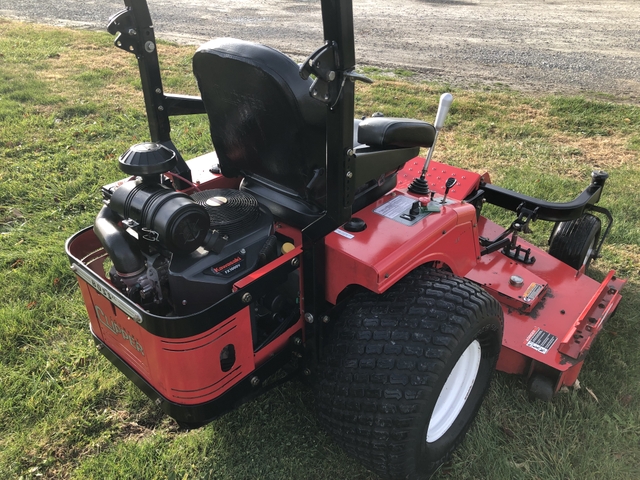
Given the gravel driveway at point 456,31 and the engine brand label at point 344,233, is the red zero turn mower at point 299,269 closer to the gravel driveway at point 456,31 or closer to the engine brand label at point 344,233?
the engine brand label at point 344,233

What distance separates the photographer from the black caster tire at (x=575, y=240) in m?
3.03

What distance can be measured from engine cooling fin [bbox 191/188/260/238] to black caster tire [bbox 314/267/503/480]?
0.51 meters

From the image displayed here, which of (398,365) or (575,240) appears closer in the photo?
(398,365)

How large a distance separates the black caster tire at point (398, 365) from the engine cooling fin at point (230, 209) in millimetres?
509

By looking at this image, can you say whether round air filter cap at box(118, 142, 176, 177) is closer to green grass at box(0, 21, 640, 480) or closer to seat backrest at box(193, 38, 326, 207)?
seat backrest at box(193, 38, 326, 207)

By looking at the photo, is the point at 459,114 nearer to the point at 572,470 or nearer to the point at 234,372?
the point at 572,470

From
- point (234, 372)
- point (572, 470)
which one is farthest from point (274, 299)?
point (572, 470)

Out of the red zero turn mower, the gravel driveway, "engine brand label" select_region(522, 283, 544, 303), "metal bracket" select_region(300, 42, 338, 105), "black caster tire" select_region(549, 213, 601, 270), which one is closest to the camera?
"metal bracket" select_region(300, 42, 338, 105)

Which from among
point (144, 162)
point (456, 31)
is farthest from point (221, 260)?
point (456, 31)

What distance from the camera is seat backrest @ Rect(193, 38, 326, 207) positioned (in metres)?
1.69

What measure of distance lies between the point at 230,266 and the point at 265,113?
0.55 meters

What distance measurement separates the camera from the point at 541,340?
245 centimetres

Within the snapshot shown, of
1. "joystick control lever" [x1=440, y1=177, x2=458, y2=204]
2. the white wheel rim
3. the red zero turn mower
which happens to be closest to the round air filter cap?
the red zero turn mower

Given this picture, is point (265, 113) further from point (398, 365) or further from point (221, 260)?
point (398, 365)
